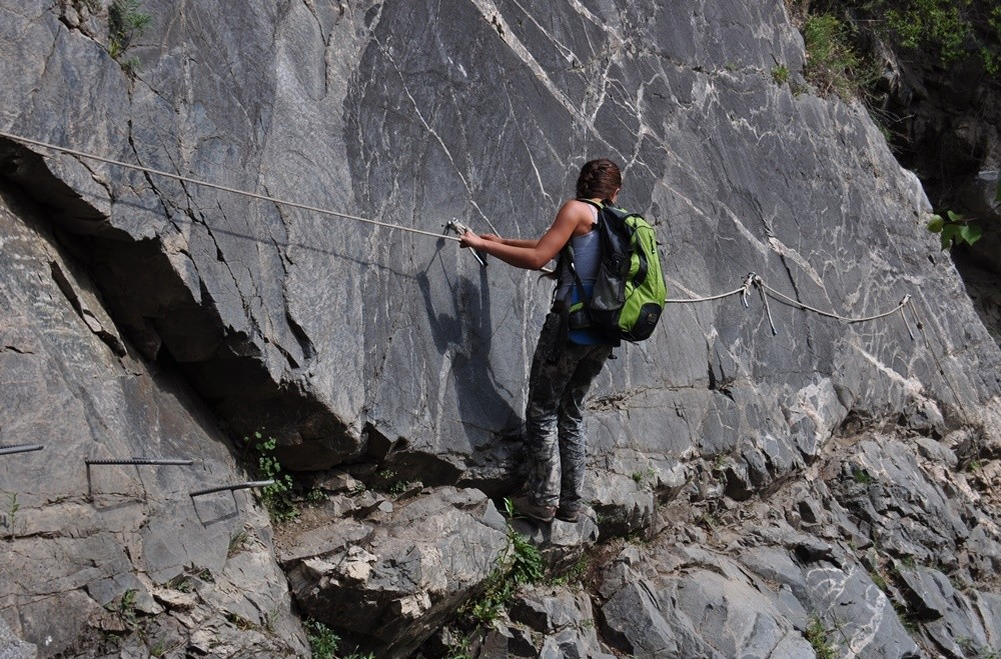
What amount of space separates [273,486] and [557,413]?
4.98 feet

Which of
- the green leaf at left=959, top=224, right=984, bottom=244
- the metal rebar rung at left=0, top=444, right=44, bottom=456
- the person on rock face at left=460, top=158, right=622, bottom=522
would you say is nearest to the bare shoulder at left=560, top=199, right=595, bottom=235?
the person on rock face at left=460, top=158, right=622, bottom=522

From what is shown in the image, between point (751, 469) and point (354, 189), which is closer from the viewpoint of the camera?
point (354, 189)

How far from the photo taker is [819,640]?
657cm

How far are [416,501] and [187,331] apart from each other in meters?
1.45

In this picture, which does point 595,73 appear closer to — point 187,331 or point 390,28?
point 390,28

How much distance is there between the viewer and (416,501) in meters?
5.32

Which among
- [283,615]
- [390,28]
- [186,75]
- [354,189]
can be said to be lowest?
[283,615]

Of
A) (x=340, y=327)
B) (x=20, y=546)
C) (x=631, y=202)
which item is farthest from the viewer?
(x=631, y=202)

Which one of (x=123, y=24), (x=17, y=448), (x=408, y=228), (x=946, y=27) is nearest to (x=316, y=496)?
(x=408, y=228)

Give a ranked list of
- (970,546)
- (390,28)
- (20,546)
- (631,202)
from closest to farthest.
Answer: (20,546) < (390,28) < (631,202) < (970,546)

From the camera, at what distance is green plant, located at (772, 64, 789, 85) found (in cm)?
967

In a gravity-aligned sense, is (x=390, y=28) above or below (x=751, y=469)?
above

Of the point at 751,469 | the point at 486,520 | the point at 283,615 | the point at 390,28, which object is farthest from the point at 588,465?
the point at 390,28

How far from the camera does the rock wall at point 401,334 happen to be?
13.8ft
